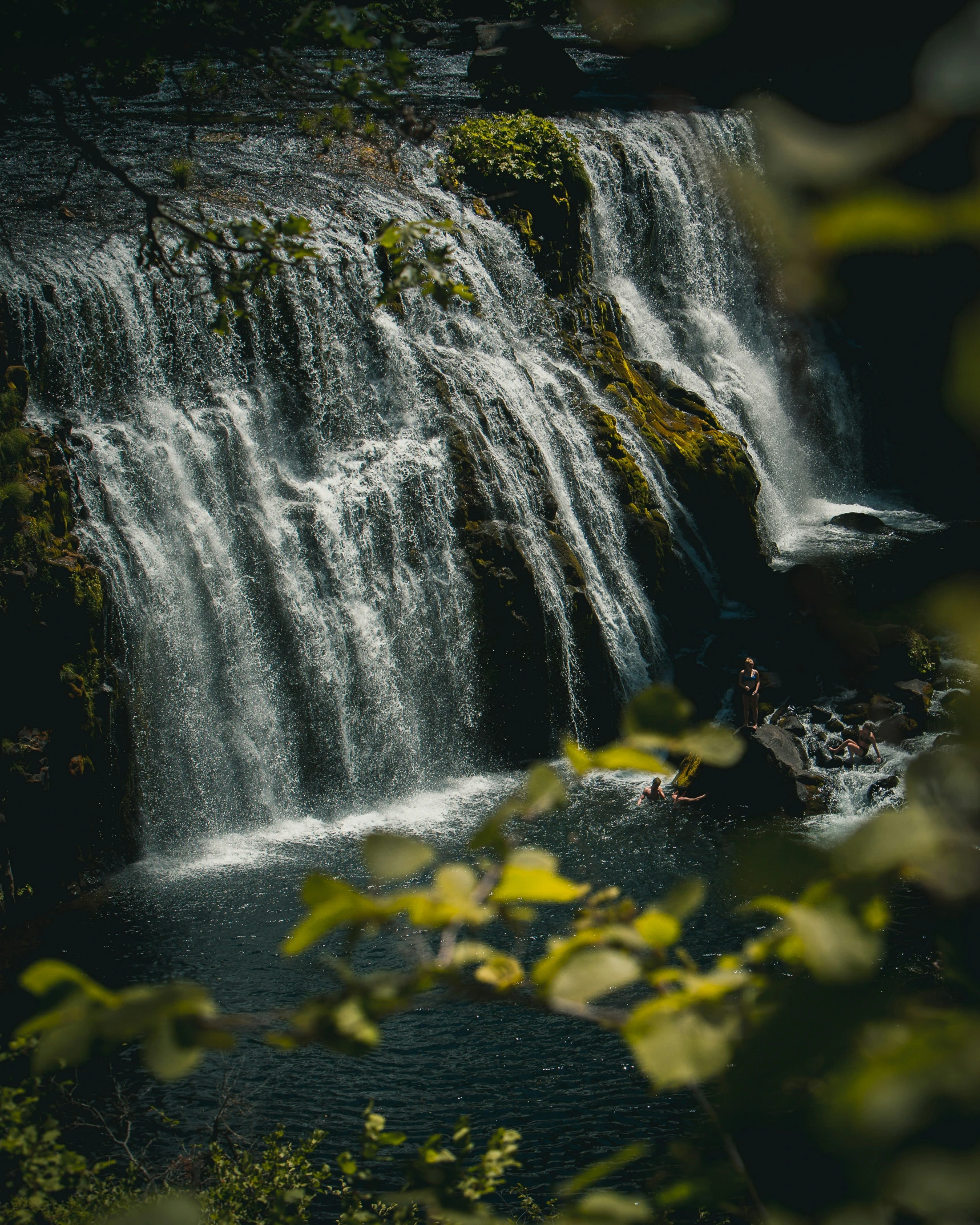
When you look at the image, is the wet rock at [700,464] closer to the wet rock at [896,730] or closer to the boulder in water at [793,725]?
the boulder in water at [793,725]

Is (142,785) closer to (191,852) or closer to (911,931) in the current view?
(191,852)

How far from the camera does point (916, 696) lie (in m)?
13.0

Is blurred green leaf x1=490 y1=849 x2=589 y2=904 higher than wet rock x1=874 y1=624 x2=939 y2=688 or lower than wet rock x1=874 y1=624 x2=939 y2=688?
higher

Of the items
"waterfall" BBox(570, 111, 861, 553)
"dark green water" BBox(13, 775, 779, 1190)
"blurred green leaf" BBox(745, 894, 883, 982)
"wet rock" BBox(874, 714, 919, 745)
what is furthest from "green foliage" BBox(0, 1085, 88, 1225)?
"waterfall" BBox(570, 111, 861, 553)

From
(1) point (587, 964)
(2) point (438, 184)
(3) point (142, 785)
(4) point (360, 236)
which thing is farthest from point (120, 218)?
(1) point (587, 964)

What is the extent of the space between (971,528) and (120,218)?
15.8 metres

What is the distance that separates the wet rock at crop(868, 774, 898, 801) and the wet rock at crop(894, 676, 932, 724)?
1.70 metres

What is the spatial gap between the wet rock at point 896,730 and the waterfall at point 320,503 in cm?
351

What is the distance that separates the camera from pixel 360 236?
A: 14594mm

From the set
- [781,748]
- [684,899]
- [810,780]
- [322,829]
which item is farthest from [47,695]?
[684,899]

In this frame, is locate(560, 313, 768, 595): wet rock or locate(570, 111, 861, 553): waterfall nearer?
locate(560, 313, 768, 595): wet rock

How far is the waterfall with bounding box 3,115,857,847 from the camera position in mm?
11914

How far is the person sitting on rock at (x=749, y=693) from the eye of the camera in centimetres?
1255

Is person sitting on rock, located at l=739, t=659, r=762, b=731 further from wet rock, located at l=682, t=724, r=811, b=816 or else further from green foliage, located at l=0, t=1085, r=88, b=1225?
green foliage, located at l=0, t=1085, r=88, b=1225
